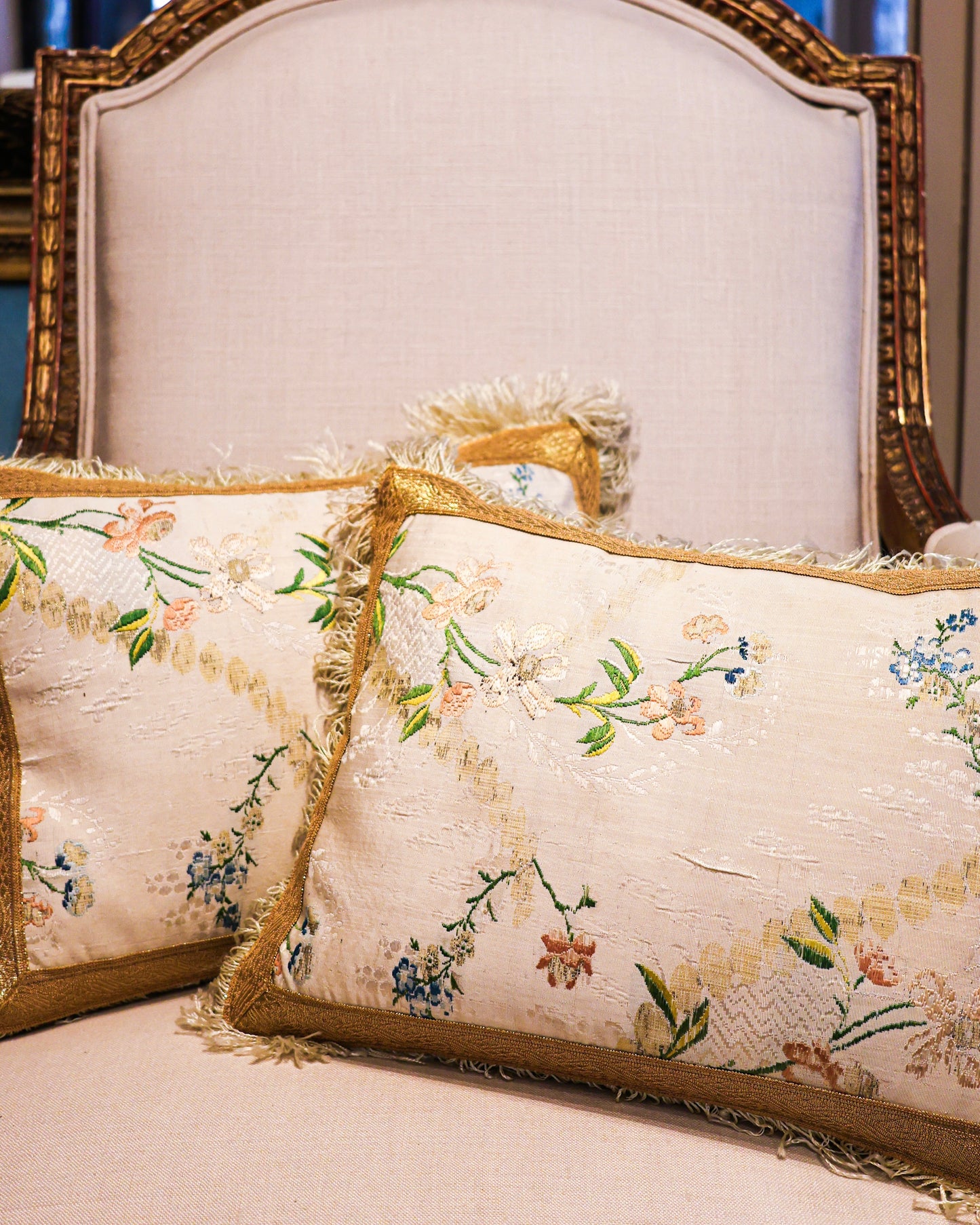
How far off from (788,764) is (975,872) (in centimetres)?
10

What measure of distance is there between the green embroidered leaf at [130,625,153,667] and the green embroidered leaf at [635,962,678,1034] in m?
0.38

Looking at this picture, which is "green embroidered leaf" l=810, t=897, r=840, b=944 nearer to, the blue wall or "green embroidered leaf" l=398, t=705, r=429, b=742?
"green embroidered leaf" l=398, t=705, r=429, b=742

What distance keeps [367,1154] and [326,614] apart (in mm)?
339

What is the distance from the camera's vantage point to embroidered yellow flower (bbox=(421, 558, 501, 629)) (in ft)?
1.90

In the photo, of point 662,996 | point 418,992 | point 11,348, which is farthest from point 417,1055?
point 11,348

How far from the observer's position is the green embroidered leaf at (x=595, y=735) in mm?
528

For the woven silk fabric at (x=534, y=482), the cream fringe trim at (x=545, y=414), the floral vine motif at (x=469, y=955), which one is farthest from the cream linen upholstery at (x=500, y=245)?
the floral vine motif at (x=469, y=955)

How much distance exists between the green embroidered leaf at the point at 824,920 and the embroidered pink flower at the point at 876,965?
0.01m

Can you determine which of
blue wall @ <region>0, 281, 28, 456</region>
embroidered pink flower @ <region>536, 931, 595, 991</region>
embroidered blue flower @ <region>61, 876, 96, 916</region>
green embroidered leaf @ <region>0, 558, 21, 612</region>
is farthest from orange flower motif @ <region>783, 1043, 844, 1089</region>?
blue wall @ <region>0, 281, 28, 456</region>

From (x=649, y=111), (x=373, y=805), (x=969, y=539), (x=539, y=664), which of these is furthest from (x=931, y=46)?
(x=373, y=805)

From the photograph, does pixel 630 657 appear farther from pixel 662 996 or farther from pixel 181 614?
pixel 181 614

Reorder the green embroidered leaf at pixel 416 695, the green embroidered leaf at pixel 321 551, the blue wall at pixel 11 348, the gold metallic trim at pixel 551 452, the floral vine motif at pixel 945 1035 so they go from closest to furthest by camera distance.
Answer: the floral vine motif at pixel 945 1035, the green embroidered leaf at pixel 416 695, the green embroidered leaf at pixel 321 551, the gold metallic trim at pixel 551 452, the blue wall at pixel 11 348

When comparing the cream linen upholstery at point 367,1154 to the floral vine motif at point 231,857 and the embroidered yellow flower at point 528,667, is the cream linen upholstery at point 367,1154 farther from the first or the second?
the embroidered yellow flower at point 528,667

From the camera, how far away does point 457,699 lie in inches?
22.0
